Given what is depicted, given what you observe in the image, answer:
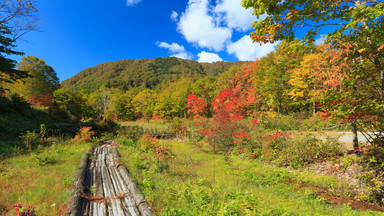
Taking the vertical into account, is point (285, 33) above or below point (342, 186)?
above

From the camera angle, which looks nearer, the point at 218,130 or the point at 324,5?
the point at 324,5

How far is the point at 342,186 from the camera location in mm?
5445

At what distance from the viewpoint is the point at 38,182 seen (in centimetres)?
398

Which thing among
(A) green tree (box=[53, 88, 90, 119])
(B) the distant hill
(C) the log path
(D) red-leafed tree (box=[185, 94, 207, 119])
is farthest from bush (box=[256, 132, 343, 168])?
(B) the distant hill

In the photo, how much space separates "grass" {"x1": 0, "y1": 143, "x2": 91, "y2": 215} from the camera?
300 centimetres

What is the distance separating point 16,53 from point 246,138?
1955 cm

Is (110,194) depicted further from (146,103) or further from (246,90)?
(146,103)

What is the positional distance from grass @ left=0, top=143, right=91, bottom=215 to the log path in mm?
430

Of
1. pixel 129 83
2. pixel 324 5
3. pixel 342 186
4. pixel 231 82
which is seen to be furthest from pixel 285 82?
pixel 129 83

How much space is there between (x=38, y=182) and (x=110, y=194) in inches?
87.3

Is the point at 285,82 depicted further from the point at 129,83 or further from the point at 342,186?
the point at 129,83

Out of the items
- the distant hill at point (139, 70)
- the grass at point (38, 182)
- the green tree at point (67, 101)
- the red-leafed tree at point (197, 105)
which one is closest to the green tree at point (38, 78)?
the green tree at point (67, 101)

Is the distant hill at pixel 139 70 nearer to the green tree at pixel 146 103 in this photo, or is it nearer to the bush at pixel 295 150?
the green tree at pixel 146 103

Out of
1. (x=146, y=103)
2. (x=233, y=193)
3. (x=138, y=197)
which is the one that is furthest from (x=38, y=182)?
(x=146, y=103)
